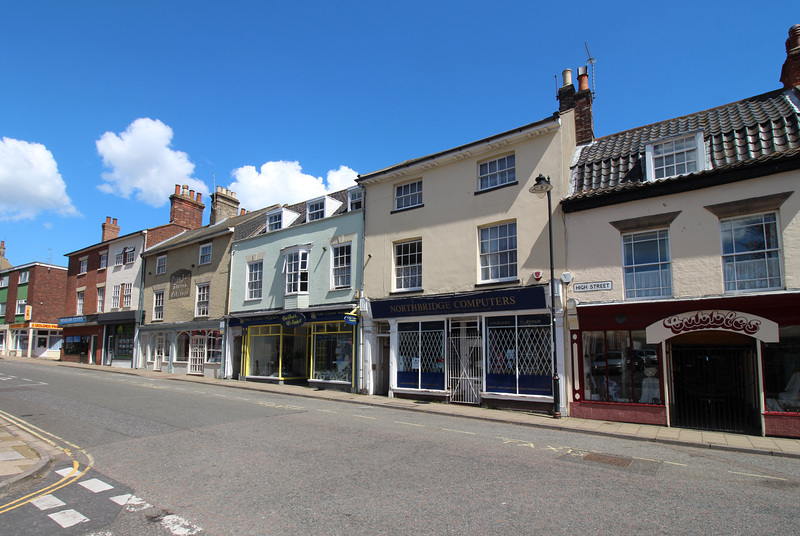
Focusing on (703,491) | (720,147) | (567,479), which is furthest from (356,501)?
(720,147)

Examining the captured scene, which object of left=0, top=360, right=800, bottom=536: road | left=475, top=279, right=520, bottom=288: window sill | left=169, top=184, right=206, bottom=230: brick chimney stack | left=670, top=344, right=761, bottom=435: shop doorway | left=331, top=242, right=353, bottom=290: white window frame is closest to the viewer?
left=0, top=360, right=800, bottom=536: road

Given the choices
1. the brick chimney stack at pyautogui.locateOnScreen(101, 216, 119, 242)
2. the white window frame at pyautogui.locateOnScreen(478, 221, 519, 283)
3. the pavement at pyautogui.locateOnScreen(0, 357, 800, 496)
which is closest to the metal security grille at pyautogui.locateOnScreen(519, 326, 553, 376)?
the pavement at pyautogui.locateOnScreen(0, 357, 800, 496)

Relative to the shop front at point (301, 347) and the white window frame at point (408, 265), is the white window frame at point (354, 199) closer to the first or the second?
the white window frame at point (408, 265)

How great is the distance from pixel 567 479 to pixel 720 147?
10207 millimetres

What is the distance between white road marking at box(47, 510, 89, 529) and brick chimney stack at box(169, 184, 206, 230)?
101 feet

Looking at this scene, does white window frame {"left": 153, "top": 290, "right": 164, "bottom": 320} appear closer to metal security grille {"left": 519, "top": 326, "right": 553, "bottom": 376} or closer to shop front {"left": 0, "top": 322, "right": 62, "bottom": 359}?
shop front {"left": 0, "top": 322, "right": 62, "bottom": 359}

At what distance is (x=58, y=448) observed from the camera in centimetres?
823

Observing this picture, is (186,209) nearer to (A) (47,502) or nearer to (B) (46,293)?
(B) (46,293)

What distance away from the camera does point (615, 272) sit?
12.7m

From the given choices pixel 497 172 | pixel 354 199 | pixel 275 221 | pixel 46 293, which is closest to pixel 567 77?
pixel 497 172

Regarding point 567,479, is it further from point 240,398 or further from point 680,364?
point 240,398

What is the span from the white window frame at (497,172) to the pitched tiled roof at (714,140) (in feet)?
6.10

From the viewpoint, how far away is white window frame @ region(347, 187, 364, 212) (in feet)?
Answer: 65.0

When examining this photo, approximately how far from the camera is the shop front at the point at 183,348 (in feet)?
80.8
